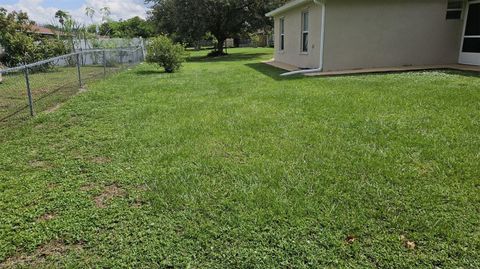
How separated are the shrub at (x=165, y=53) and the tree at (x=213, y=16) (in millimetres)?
10791

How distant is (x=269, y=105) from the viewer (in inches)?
240

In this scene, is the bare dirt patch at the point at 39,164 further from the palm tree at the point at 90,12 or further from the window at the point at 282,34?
the palm tree at the point at 90,12

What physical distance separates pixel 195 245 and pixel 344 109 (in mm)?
4016

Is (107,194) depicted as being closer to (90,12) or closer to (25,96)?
(25,96)

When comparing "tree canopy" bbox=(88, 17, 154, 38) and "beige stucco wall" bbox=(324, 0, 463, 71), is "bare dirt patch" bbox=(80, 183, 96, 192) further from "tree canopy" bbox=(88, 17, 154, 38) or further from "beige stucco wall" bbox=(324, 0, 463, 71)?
"tree canopy" bbox=(88, 17, 154, 38)

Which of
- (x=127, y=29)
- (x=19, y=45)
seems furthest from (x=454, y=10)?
(x=127, y=29)

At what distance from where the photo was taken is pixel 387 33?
10469 millimetres

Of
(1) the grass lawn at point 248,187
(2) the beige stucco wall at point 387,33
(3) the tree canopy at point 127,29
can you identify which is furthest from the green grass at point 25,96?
(3) the tree canopy at point 127,29

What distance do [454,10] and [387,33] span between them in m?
2.47

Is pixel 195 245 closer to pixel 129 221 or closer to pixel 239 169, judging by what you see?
pixel 129 221

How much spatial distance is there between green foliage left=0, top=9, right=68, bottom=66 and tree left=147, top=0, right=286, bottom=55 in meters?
8.58

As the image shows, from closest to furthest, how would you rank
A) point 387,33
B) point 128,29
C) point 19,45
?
1. point 387,33
2. point 19,45
3. point 128,29

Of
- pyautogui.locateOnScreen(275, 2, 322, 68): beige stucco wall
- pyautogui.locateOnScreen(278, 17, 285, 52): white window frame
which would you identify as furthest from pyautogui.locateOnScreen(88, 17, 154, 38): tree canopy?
pyautogui.locateOnScreen(275, 2, 322, 68): beige stucco wall

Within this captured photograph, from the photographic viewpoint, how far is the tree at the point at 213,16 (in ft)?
72.8
